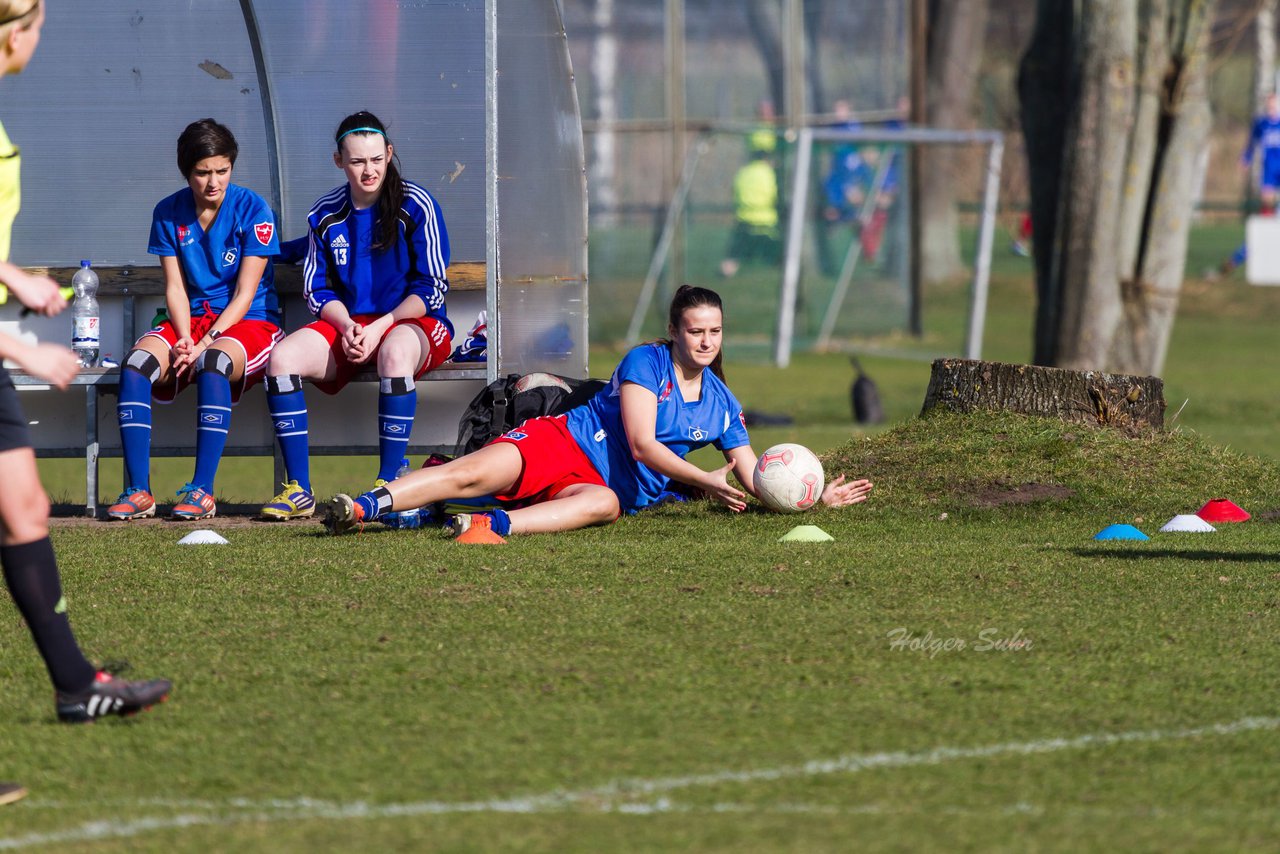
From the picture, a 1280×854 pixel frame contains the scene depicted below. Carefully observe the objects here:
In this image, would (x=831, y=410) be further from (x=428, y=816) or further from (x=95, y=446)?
(x=428, y=816)

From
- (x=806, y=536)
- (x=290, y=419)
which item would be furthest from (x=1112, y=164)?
(x=290, y=419)

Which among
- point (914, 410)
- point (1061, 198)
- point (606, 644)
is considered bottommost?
point (914, 410)

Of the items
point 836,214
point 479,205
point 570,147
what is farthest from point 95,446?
point 836,214

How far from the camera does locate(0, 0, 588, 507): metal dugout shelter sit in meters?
8.80

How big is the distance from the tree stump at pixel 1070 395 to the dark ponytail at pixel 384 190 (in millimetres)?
3063

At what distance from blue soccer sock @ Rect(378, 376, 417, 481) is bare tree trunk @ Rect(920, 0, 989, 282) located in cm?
2411

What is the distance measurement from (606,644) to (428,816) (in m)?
1.54

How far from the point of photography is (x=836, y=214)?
21312 millimetres

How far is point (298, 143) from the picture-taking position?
9.19 m

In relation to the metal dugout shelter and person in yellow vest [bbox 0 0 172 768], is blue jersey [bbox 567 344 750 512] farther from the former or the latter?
person in yellow vest [bbox 0 0 172 768]

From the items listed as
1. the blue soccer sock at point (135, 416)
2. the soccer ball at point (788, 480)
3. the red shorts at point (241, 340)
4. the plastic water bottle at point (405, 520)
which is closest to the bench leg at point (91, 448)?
the red shorts at point (241, 340)

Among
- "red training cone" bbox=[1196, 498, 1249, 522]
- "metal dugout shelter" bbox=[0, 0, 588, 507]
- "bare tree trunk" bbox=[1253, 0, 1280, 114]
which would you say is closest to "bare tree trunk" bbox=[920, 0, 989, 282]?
"bare tree trunk" bbox=[1253, 0, 1280, 114]

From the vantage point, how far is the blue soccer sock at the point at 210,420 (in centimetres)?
782

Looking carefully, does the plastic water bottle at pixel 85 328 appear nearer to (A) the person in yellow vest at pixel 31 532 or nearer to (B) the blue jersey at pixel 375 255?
(B) the blue jersey at pixel 375 255
